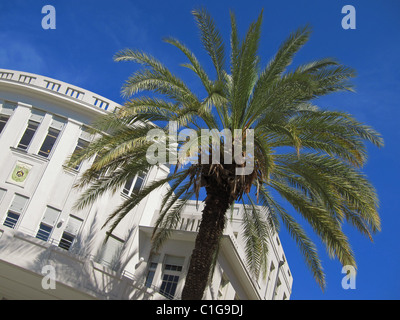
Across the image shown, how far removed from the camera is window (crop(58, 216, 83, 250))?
21078mm

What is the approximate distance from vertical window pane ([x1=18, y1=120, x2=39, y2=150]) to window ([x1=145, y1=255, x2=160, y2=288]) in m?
7.60

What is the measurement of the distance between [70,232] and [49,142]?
4.28 meters

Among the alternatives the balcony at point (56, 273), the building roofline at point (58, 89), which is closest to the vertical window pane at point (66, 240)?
the balcony at point (56, 273)

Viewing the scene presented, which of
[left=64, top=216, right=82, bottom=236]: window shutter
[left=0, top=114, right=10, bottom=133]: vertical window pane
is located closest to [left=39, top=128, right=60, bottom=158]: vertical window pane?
[left=0, top=114, right=10, bottom=133]: vertical window pane

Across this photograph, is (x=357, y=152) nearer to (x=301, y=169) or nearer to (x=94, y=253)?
(x=301, y=169)

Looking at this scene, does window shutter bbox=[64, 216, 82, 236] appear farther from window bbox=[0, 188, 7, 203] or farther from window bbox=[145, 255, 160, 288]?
window bbox=[145, 255, 160, 288]

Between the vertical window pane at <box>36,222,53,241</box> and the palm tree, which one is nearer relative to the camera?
the palm tree

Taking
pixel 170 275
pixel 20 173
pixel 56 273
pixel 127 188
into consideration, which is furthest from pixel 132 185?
pixel 56 273

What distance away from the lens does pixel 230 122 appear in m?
15.5

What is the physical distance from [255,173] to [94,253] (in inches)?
388

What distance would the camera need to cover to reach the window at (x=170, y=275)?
21.5 m

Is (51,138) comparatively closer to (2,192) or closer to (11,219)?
(2,192)

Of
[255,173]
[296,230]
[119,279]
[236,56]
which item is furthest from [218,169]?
[119,279]

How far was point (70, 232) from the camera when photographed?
2130 centimetres
